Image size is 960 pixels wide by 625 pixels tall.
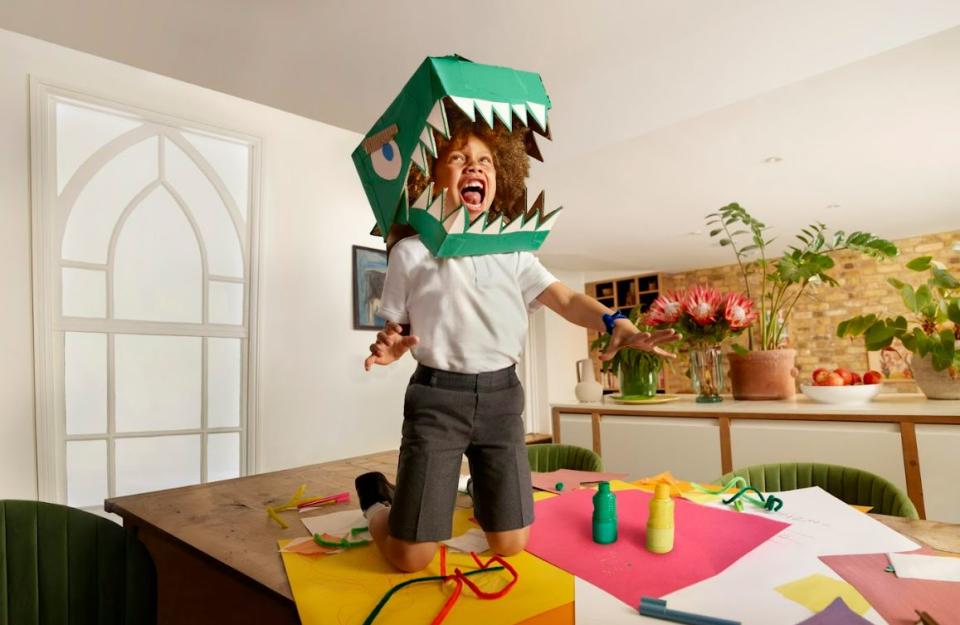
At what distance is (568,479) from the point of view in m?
1.22

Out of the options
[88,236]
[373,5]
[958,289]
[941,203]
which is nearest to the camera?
[373,5]

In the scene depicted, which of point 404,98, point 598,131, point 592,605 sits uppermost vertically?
point 598,131

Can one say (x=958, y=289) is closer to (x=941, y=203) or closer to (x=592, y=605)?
(x=592, y=605)

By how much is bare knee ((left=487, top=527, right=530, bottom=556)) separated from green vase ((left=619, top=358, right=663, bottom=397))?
1585 mm

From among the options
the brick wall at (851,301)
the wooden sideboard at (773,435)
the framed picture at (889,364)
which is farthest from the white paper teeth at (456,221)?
the framed picture at (889,364)

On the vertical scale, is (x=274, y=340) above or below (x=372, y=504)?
above

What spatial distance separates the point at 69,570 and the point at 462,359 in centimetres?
81

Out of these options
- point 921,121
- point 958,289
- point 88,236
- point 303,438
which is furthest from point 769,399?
point 88,236

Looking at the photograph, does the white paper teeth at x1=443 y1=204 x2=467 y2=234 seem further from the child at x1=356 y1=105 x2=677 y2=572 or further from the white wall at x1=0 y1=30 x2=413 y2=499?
the white wall at x1=0 y1=30 x2=413 y2=499

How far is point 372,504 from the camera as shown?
0.86 metres

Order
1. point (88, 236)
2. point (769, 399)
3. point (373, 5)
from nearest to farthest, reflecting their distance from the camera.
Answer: point (373, 5)
point (769, 399)
point (88, 236)

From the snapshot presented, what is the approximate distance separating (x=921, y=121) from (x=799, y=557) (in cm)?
359

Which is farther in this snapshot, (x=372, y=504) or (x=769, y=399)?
(x=769, y=399)

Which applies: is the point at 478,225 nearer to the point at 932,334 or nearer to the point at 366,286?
the point at 932,334
